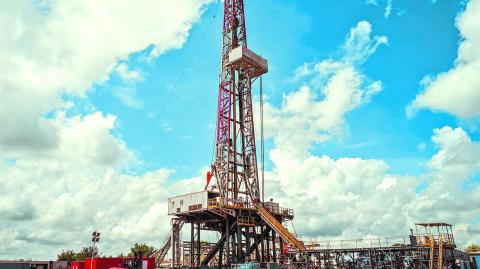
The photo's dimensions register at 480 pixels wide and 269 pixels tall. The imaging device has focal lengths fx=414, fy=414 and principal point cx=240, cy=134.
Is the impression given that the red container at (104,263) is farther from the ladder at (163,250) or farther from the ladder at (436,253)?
the ladder at (436,253)

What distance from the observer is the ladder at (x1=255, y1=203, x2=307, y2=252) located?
4229 cm

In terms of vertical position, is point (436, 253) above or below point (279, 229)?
below

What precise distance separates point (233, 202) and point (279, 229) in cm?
672

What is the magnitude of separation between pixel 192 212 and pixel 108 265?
1120 centimetres

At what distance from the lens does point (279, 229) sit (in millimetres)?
45188

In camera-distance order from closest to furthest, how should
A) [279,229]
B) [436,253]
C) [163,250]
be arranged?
1. [436,253]
2. [279,229]
3. [163,250]

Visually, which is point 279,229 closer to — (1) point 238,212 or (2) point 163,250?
(1) point 238,212

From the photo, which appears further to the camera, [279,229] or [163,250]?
[163,250]

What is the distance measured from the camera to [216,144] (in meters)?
53.5

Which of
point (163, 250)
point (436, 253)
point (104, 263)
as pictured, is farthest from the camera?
point (163, 250)

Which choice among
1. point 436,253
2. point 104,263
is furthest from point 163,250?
point 436,253

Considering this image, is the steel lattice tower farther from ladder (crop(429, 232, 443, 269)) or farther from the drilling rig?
ladder (crop(429, 232, 443, 269))

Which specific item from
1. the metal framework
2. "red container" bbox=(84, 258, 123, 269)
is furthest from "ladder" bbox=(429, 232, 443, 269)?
"red container" bbox=(84, 258, 123, 269)

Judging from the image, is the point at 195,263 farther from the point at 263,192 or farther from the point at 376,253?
the point at 376,253
